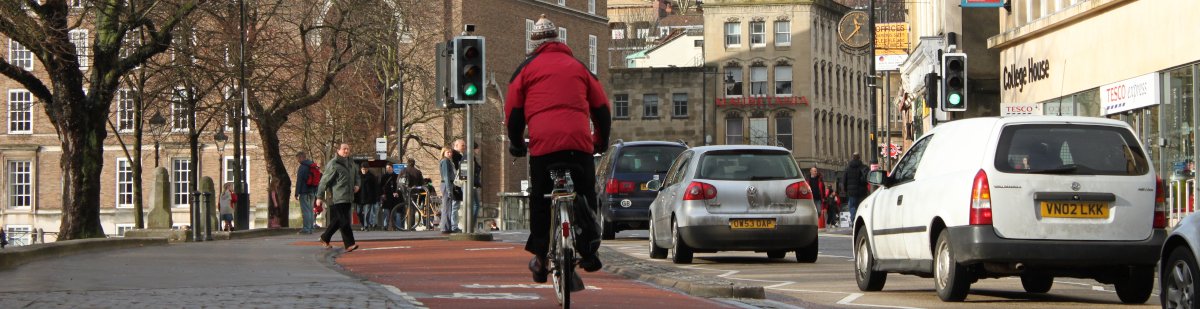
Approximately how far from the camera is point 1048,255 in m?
13.1

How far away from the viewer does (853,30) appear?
183 feet

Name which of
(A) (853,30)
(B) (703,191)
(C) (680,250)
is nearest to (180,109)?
(A) (853,30)

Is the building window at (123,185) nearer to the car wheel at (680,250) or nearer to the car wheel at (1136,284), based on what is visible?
the car wheel at (680,250)

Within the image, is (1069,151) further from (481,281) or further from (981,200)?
(481,281)

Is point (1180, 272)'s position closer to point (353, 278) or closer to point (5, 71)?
point (353, 278)

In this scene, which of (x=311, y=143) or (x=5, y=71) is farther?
(x=311, y=143)

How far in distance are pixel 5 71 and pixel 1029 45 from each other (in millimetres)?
18523

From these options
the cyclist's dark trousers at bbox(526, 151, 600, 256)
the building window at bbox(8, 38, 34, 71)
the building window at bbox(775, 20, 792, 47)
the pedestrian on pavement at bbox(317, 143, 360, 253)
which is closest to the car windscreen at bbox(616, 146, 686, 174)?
the pedestrian on pavement at bbox(317, 143, 360, 253)

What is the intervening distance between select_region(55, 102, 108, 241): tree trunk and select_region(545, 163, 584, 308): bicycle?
72.0ft

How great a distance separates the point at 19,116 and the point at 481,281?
2683 inches

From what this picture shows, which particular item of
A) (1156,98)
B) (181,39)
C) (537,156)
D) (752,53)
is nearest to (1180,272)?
(537,156)

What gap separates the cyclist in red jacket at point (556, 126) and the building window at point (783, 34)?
9212 centimetres

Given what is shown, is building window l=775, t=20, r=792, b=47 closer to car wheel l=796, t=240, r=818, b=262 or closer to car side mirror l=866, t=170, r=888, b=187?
car wheel l=796, t=240, r=818, b=262

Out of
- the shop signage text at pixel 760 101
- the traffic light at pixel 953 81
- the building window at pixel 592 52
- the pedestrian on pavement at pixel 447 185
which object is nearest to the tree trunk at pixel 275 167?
the pedestrian on pavement at pixel 447 185
